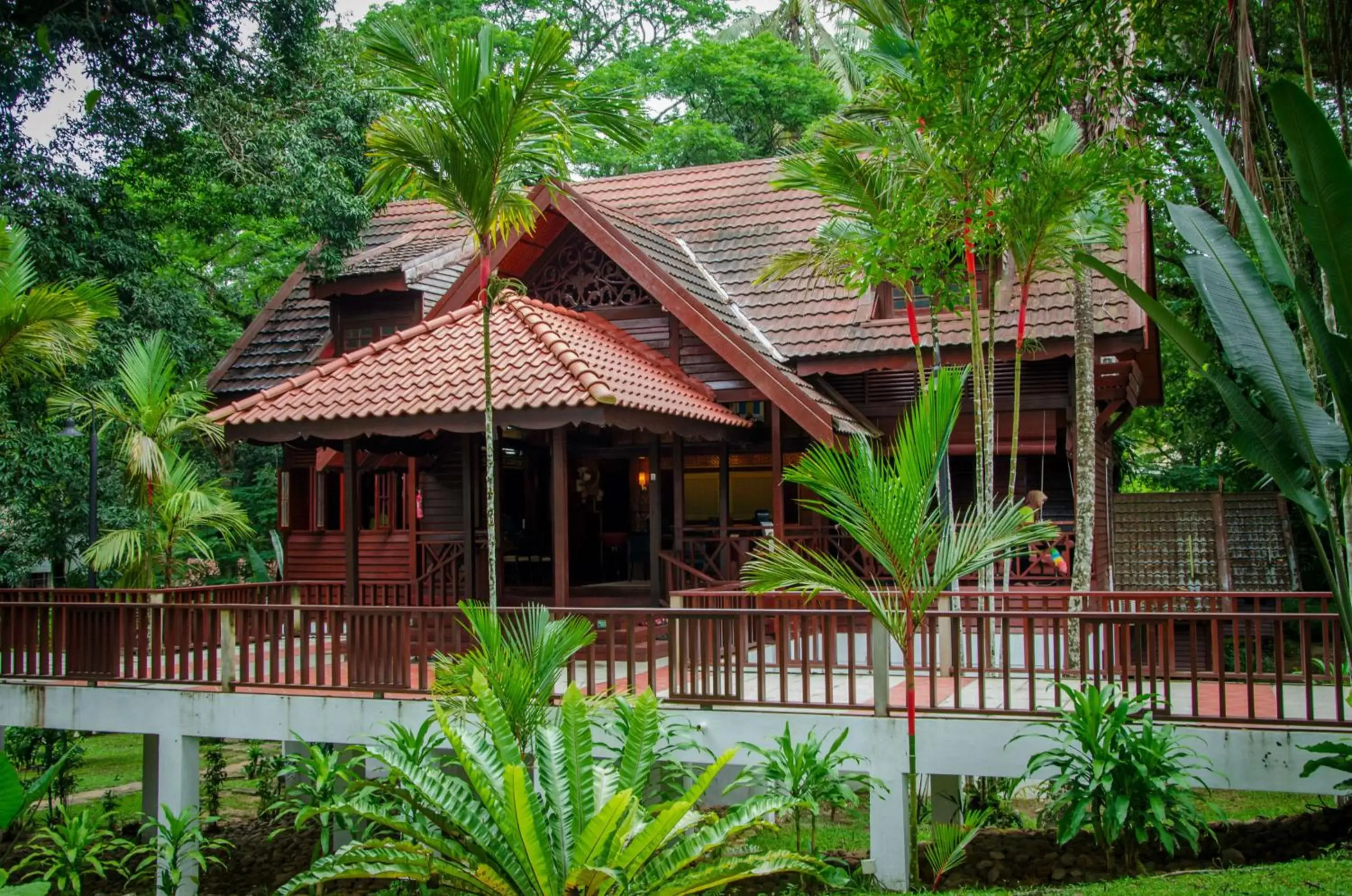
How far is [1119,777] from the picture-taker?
7.97m

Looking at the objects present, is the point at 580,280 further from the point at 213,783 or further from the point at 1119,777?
the point at 1119,777

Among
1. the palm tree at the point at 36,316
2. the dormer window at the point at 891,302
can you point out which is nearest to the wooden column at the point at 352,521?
the palm tree at the point at 36,316

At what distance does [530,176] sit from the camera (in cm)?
1053

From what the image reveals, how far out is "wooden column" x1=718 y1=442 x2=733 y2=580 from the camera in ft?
46.3

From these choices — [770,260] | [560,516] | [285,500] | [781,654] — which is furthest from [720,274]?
[781,654]

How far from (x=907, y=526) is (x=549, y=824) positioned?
2871mm

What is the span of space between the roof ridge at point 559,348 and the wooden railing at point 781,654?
209 centimetres

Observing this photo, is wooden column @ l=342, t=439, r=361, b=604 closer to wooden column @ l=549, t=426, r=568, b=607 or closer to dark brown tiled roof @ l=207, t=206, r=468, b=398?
wooden column @ l=549, t=426, r=568, b=607

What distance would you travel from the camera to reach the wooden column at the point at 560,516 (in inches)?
467

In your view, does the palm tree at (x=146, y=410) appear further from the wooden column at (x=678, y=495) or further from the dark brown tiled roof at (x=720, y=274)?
the wooden column at (x=678, y=495)

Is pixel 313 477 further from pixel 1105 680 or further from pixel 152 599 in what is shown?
pixel 1105 680

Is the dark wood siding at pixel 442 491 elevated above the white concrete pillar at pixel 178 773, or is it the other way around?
the dark wood siding at pixel 442 491

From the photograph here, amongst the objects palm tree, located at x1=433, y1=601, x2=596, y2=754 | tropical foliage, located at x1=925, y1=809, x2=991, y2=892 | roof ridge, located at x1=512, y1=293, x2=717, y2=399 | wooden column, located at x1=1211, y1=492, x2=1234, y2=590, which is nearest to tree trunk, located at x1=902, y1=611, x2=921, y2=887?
tropical foliage, located at x1=925, y1=809, x2=991, y2=892

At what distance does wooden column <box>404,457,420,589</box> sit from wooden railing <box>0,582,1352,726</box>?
203 inches
